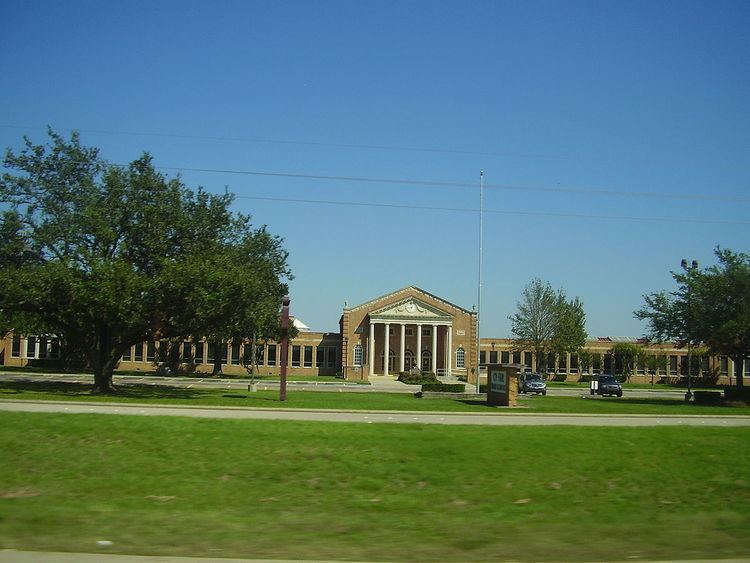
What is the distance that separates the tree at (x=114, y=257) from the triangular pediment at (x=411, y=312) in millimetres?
49985

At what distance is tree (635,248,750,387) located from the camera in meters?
39.8

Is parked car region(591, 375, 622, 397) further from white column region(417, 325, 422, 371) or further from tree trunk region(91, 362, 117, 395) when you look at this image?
tree trunk region(91, 362, 117, 395)

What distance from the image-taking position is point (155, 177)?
110ft

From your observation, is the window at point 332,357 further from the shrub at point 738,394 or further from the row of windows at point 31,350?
the shrub at point 738,394

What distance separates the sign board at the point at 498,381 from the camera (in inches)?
1308

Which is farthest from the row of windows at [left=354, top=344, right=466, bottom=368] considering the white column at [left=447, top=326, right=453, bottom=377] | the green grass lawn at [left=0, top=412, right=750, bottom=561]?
the green grass lawn at [left=0, top=412, right=750, bottom=561]

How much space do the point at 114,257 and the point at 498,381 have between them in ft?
62.0

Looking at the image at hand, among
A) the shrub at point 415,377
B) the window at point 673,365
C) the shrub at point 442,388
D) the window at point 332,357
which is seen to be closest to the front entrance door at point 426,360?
the shrub at point 415,377

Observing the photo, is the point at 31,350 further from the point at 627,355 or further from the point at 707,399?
the point at 707,399

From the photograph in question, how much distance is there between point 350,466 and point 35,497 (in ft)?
16.2

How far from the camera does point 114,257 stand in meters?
31.5

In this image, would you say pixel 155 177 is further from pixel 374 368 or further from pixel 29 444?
pixel 374 368

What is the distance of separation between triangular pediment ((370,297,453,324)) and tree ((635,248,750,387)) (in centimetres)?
4198

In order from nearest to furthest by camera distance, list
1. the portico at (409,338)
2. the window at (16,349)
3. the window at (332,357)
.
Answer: the window at (16,349) → the portico at (409,338) → the window at (332,357)
